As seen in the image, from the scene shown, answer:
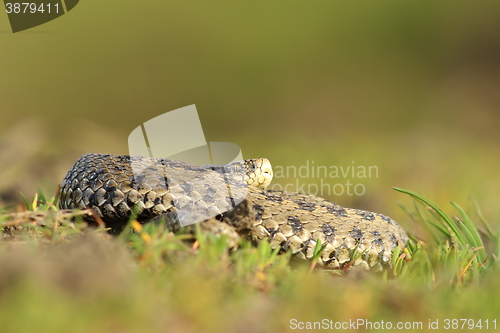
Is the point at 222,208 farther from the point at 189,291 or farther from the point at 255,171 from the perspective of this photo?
the point at 255,171

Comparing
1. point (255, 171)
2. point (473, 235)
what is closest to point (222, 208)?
point (255, 171)

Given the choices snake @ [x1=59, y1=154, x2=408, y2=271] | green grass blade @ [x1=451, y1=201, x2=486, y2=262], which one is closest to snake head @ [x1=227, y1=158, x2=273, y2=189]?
snake @ [x1=59, y1=154, x2=408, y2=271]

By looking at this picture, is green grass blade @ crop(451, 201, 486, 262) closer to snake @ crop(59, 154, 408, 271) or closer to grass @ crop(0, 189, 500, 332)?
snake @ crop(59, 154, 408, 271)

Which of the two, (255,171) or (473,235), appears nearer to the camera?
(473,235)

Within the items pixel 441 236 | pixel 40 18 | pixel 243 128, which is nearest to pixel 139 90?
pixel 243 128

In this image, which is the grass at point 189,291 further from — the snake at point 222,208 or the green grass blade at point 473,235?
the green grass blade at point 473,235

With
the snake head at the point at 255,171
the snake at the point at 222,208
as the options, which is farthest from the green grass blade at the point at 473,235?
the snake head at the point at 255,171
